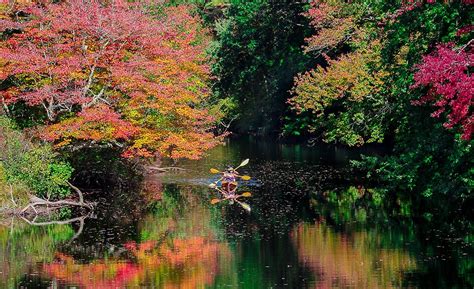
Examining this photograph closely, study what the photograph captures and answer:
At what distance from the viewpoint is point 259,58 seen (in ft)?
145

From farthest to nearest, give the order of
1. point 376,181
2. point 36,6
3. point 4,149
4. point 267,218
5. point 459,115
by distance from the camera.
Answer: point 376,181
point 36,6
point 4,149
point 267,218
point 459,115

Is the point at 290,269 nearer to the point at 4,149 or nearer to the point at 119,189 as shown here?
the point at 4,149

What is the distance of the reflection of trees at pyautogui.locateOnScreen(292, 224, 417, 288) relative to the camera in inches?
518

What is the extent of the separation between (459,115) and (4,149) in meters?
12.1

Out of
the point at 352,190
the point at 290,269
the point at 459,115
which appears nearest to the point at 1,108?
the point at 352,190

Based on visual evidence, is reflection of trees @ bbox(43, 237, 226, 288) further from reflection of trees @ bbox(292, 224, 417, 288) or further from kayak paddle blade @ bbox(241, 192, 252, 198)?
kayak paddle blade @ bbox(241, 192, 252, 198)

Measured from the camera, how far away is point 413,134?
2050 centimetres

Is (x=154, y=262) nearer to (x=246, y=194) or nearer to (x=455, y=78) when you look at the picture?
(x=455, y=78)

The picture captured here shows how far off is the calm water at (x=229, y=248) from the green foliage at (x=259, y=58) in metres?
18.9

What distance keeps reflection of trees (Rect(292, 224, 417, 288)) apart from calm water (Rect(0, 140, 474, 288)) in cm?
2

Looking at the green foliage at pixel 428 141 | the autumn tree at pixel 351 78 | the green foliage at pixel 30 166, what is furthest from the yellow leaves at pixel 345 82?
the green foliage at pixel 30 166

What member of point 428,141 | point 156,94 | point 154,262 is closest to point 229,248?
point 154,262

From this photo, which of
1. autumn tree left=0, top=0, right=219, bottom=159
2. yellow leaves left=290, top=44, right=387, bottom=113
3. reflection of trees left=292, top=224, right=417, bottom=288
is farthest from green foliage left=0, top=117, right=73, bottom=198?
yellow leaves left=290, top=44, right=387, bottom=113

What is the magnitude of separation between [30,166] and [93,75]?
132 inches
